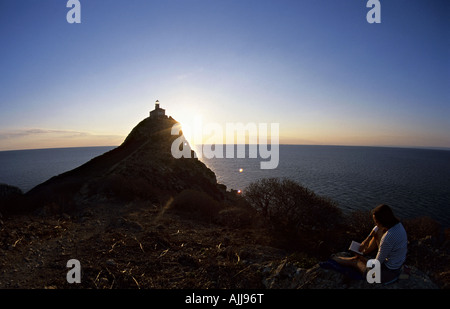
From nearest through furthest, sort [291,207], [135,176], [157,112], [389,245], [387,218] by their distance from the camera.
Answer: [389,245]
[387,218]
[291,207]
[135,176]
[157,112]

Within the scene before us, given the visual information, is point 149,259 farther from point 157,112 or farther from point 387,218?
point 157,112

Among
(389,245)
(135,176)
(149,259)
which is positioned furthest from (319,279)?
(135,176)

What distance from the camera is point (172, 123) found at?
176ft

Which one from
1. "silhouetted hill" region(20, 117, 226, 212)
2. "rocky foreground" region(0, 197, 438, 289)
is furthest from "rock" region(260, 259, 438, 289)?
"silhouetted hill" region(20, 117, 226, 212)

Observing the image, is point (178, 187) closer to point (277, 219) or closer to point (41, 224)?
point (277, 219)

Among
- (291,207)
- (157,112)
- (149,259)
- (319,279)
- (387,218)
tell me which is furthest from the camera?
(157,112)

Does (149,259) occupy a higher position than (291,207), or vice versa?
(149,259)

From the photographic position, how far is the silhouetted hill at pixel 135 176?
69.8ft

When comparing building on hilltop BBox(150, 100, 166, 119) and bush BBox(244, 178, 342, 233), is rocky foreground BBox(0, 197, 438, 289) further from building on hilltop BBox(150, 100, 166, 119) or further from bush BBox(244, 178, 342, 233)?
building on hilltop BBox(150, 100, 166, 119)

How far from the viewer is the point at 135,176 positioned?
30000 millimetres

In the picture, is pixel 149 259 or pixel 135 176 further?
pixel 135 176

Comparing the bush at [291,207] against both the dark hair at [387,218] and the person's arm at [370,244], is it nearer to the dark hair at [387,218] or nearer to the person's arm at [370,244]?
the person's arm at [370,244]
